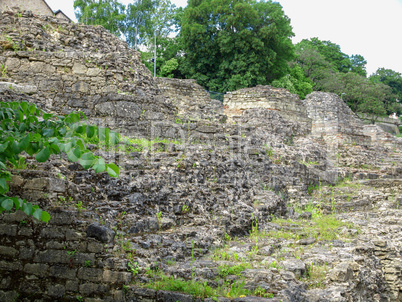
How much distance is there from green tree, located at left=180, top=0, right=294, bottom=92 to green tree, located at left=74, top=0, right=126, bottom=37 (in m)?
7.11

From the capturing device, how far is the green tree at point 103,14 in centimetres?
3053

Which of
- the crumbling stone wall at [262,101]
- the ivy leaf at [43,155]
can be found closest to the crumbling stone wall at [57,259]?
the ivy leaf at [43,155]

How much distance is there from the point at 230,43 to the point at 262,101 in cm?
782

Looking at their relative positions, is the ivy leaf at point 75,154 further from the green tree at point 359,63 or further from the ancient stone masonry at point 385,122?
the green tree at point 359,63

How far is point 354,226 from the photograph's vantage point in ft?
27.5

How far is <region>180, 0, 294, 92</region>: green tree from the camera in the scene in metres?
25.5

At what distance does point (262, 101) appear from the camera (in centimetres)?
1933

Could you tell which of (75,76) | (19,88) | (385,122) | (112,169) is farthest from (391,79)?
(112,169)

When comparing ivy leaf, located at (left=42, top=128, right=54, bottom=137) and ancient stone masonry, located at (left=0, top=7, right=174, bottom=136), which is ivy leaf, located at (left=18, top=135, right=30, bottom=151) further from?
ancient stone masonry, located at (left=0, top=7, right=174, bottom=136)

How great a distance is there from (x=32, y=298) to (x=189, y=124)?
6117mm

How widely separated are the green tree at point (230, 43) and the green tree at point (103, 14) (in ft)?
23.3

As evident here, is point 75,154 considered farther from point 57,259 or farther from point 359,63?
point 359,63

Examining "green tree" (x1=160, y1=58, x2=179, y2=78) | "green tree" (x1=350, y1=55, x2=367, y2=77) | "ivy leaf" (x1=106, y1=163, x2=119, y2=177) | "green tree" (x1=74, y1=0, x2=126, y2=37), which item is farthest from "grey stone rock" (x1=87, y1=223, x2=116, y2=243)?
"green tree" (x1=350, y1=55, x2=367, y2=77)

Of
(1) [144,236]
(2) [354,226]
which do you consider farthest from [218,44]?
(1) [144,236]
